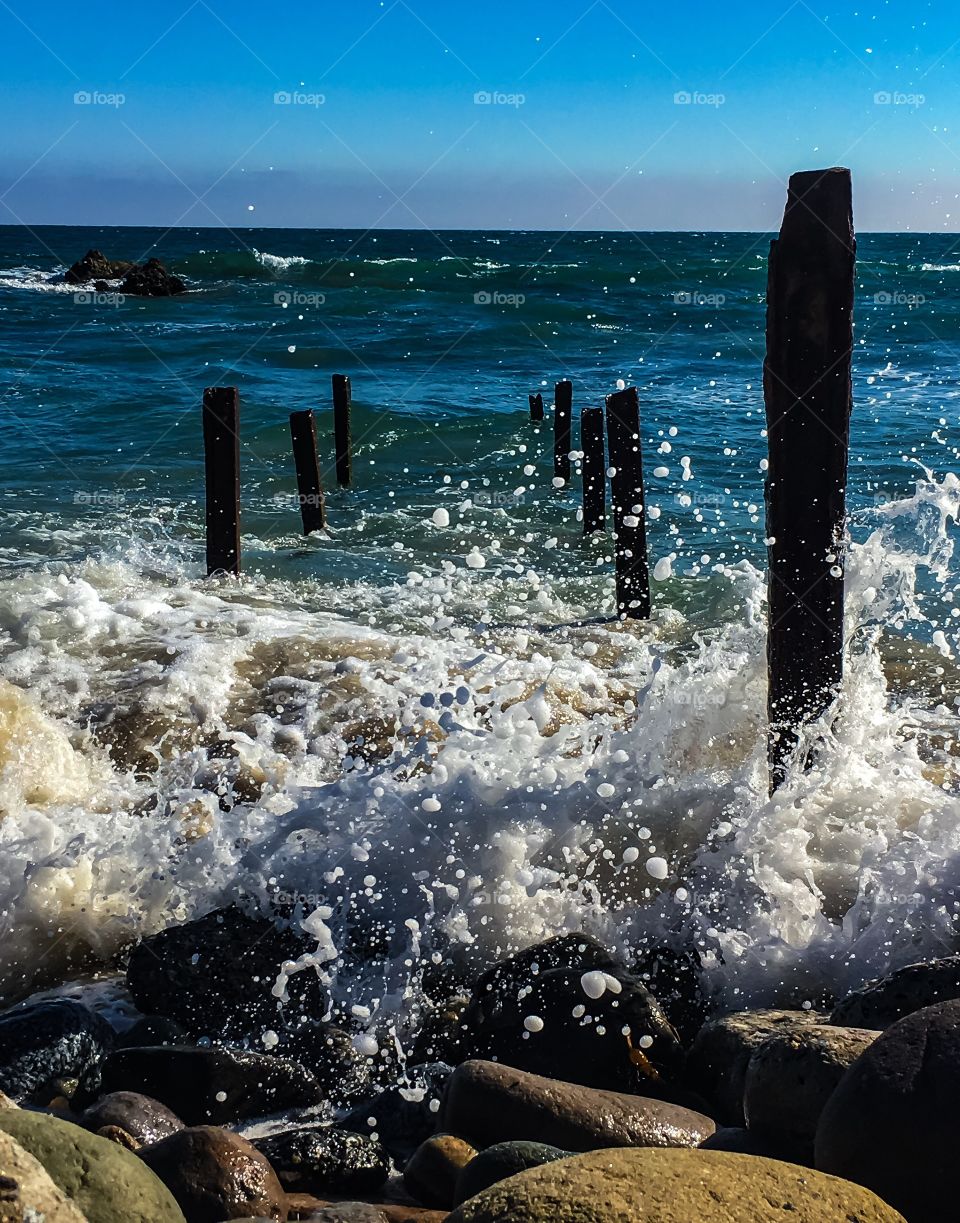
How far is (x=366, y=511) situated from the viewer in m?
13.7

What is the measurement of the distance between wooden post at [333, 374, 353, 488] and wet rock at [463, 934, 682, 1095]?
37.0 feet

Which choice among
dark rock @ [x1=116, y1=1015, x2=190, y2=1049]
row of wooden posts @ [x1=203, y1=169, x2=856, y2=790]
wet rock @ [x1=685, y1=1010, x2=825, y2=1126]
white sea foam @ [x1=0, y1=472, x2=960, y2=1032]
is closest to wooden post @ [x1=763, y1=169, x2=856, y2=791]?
row of wooden posts @ [x1=203, y1=169, x2=856, y2=790]

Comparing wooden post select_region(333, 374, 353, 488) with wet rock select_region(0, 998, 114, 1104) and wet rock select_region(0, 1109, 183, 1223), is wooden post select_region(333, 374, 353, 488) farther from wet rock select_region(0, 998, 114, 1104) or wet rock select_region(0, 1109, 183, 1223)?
wet rock select_region(0, 1109, 183, 1223)

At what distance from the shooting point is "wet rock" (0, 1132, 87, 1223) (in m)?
2.10

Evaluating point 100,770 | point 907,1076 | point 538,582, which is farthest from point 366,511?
point 907,1076

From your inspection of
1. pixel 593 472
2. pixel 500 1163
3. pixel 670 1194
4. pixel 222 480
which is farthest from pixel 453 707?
pixel 593 472

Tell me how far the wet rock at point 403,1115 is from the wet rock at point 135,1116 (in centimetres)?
52

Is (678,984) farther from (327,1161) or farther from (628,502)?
(628,502)

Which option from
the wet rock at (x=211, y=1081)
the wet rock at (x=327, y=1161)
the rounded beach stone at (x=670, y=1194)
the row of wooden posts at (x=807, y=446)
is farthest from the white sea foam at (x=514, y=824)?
the rounded beach stone at (x=670, y=1194)

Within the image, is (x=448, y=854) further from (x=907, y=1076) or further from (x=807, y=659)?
(x=907, y=1076)

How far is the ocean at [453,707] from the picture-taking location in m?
4.82

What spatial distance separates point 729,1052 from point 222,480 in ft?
25.8

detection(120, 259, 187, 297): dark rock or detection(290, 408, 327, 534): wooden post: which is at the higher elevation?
detection(120, 259, 187, 297): dark rock

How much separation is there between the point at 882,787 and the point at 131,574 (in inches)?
269
